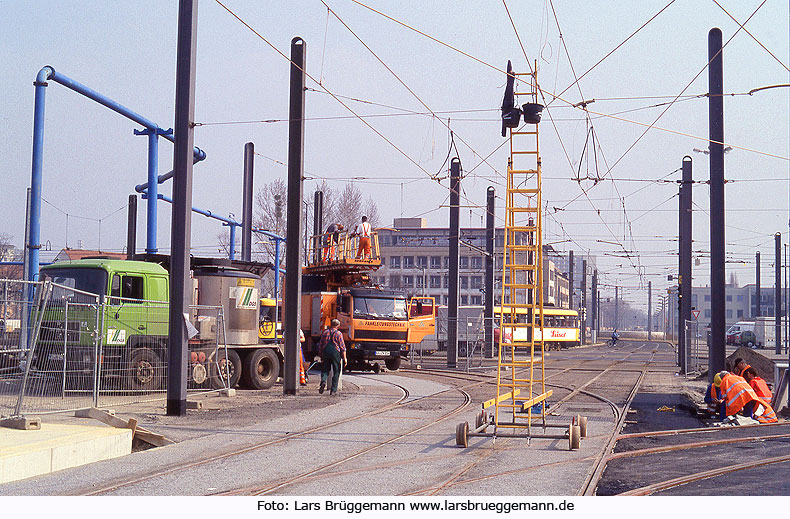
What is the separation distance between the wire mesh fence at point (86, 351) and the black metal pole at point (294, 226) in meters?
1.58

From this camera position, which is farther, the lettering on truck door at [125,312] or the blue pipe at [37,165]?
the blue pipe at [37,165]

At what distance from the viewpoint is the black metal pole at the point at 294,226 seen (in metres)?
20.9

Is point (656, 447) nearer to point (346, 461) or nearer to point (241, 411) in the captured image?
point (346, 461)

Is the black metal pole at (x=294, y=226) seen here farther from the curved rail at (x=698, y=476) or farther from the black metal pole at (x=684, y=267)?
the black metal pole at (x=684, y=267)

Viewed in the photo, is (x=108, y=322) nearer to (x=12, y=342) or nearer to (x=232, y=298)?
(x=232, y=298)

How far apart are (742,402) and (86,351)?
479 inches

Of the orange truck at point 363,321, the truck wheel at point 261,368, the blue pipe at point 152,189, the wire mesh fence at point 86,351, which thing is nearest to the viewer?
the wire mesh fence at point 86,351

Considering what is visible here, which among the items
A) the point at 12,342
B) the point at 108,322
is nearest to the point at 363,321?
the point at 108,322

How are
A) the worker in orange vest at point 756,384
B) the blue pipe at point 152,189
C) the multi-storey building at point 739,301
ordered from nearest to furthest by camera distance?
the worker in orange vest at point 756,384 → the blue pipe at point 152,189 → the multi-storey building at point 739,301

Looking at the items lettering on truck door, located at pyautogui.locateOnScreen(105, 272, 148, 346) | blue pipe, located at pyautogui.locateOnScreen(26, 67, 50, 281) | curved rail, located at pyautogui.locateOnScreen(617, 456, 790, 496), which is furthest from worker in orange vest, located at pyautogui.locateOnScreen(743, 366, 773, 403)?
blue pipe, located at pyautogui.locateOnScreen(26, 67, 50, 281)

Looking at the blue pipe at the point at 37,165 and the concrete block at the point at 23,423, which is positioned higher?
the blue pipe at the point at 37,165

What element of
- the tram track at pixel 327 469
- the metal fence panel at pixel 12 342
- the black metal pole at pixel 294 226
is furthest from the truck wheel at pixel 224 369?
the metal fence panel at pixel 12 342

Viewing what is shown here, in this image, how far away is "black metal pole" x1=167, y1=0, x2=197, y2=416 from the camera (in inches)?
629

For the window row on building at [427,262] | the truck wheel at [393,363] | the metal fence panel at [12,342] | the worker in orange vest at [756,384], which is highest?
the window row on building at [427,262]
